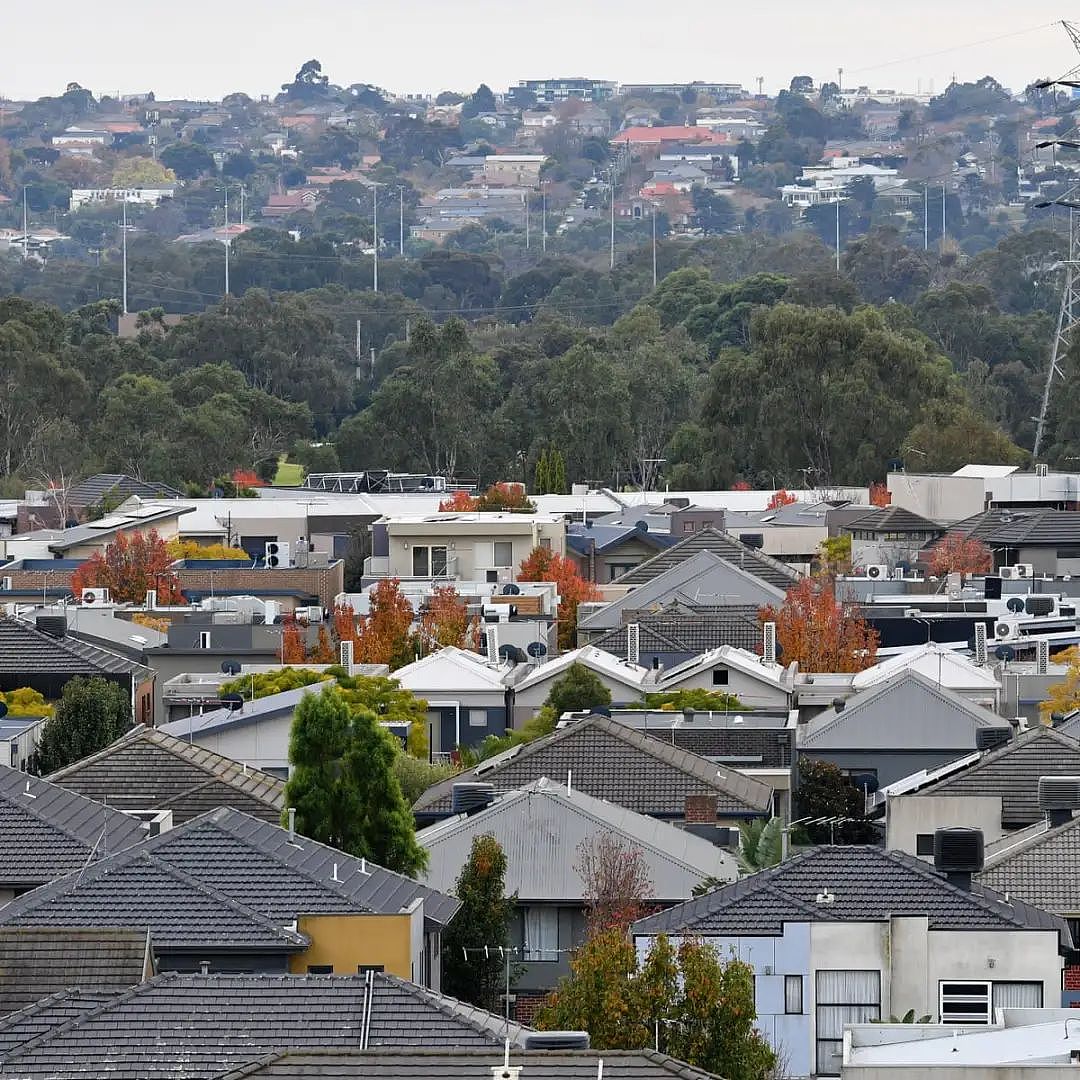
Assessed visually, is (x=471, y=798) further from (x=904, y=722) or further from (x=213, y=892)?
(x=904, y=722)

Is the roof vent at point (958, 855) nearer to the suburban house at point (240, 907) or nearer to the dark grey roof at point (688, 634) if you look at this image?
the suburban house at point (240, 907)

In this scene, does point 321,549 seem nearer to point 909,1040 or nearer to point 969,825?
point 969,825

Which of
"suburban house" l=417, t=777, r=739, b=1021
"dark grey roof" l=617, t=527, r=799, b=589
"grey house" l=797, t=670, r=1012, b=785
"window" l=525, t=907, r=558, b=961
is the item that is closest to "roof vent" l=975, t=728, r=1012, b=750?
"grey house" l=797, t=670, r=1012, b=785

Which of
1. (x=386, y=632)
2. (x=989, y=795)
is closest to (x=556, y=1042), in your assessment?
(x=989, y=795)

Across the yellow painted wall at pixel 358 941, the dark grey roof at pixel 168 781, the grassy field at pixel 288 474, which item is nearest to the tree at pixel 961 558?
the dark grey roof at pixel 168 781

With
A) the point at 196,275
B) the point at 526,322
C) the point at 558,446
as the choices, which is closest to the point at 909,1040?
the point at 558,446

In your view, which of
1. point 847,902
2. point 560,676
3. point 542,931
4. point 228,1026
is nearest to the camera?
point 228,1026
